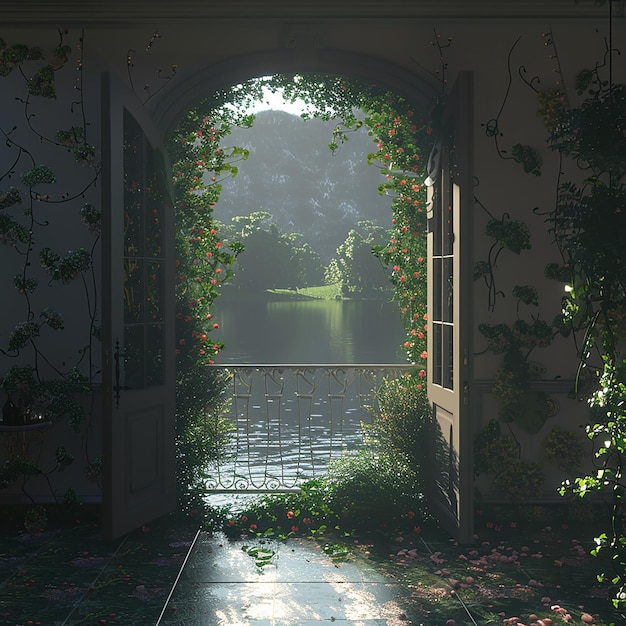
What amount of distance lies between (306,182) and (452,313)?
174 feet

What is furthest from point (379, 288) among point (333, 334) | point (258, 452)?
point (258, 452)

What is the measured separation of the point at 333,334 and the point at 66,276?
43345 mm

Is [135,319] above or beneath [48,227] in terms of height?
beneath

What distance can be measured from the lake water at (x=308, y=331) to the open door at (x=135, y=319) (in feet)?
103

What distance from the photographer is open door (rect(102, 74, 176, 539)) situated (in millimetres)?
4289

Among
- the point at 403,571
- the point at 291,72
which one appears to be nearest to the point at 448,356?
the point at 403,571

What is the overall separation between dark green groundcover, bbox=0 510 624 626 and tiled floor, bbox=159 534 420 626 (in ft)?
0.30

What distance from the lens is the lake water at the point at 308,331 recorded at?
39438 mm

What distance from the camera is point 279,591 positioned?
3725 mm

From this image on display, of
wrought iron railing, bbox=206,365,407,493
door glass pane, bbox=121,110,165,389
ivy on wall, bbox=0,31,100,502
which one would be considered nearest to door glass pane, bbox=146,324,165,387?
door glass pane, bbox=121,110,165,389

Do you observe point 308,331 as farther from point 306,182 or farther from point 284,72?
point 284,72

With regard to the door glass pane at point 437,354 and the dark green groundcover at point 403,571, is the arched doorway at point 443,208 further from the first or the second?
the dark green groundcover at point 403,571

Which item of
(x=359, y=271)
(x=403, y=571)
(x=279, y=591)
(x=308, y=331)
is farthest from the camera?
(x=308, y=331)

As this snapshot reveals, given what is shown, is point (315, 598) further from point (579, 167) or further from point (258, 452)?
A: point (258, 452)
